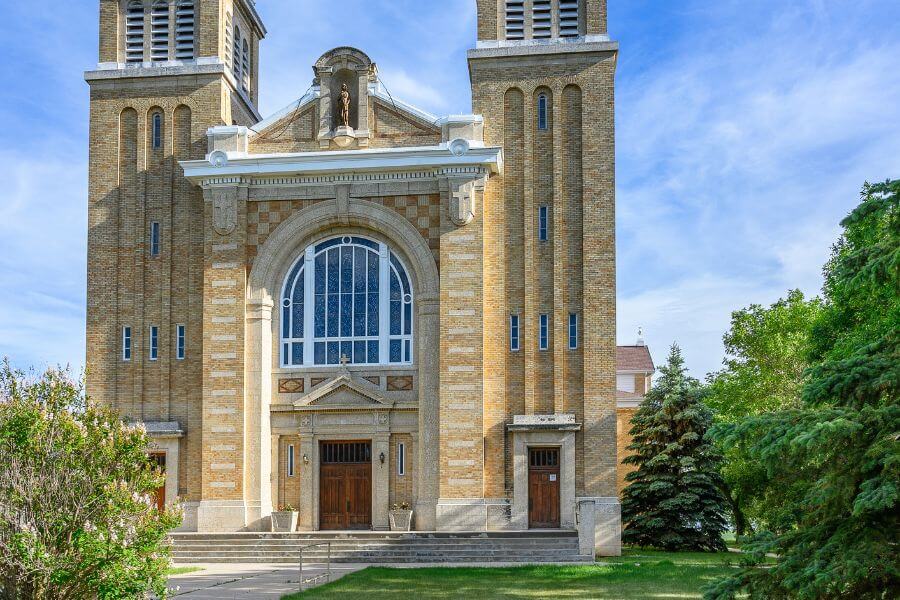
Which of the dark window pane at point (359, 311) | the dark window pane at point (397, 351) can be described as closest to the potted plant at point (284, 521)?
the dark window pane at point (397, 351)

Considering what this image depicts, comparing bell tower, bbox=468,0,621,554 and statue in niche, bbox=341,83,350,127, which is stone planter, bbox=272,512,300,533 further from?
statue in niche, bbox=341,83,350,127

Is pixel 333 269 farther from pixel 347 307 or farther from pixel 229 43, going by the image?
pixel 229 43

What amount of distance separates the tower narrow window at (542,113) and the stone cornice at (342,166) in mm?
1514

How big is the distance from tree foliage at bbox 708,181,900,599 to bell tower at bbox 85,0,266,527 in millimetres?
20596

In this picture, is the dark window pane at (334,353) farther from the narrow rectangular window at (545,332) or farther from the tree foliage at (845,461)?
the tree foliage at (845,461)

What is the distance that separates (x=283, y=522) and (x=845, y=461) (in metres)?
19.7

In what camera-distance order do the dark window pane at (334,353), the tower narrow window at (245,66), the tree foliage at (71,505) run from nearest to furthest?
1. the tree foliage at (71,505)
2. the dark window pane at (334,353)
3. the tower narrow window at (245,66)

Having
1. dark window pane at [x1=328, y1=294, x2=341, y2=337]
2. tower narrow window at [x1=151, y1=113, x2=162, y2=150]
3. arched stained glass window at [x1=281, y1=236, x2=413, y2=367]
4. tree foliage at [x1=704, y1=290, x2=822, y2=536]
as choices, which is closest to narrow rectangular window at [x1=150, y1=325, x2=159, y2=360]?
arched stained glass window at [x1=281, y1=236, x2=413, y2=367]

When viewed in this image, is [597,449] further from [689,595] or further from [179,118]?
[179,118]

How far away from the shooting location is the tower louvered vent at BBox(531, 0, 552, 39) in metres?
29.7

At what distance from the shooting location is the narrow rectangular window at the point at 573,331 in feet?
92.7

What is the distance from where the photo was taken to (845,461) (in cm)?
1026

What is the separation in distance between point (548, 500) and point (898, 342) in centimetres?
1744

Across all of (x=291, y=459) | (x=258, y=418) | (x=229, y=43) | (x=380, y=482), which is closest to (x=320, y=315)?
(x=258, y=418)
